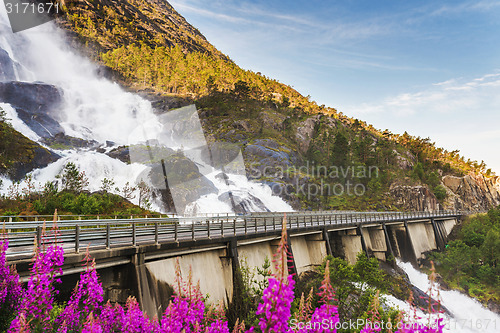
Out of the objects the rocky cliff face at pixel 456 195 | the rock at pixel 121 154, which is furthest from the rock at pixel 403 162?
the rock at pixel 121 154

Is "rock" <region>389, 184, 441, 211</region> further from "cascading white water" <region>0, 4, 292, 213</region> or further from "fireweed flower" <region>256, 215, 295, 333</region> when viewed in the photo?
"fireweed flower" <region>256, 215, 295, 333</region>

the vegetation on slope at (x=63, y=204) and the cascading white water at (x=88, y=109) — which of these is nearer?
the vegetation on slope at (x=63, y=204)

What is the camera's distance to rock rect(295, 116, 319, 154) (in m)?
117

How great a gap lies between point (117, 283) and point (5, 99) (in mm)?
90973

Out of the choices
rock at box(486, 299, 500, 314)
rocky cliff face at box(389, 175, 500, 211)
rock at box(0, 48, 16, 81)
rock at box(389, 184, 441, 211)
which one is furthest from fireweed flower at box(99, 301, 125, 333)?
rock at box(0, 48, 16, 81)

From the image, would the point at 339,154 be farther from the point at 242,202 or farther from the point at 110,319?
the point at 110,319

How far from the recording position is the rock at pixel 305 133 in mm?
116625

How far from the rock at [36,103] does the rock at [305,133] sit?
75407 mm

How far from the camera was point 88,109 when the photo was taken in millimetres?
101688

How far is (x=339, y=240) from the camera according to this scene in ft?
123

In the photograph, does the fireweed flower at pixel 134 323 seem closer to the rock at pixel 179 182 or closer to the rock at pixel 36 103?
the rock at pixel 179 182

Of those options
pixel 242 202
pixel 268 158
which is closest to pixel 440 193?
pixel 268 158

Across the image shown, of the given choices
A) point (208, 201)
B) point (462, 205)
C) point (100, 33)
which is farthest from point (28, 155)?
point (462, 205)

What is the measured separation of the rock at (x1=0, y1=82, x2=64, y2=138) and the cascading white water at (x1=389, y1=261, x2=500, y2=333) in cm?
8512
